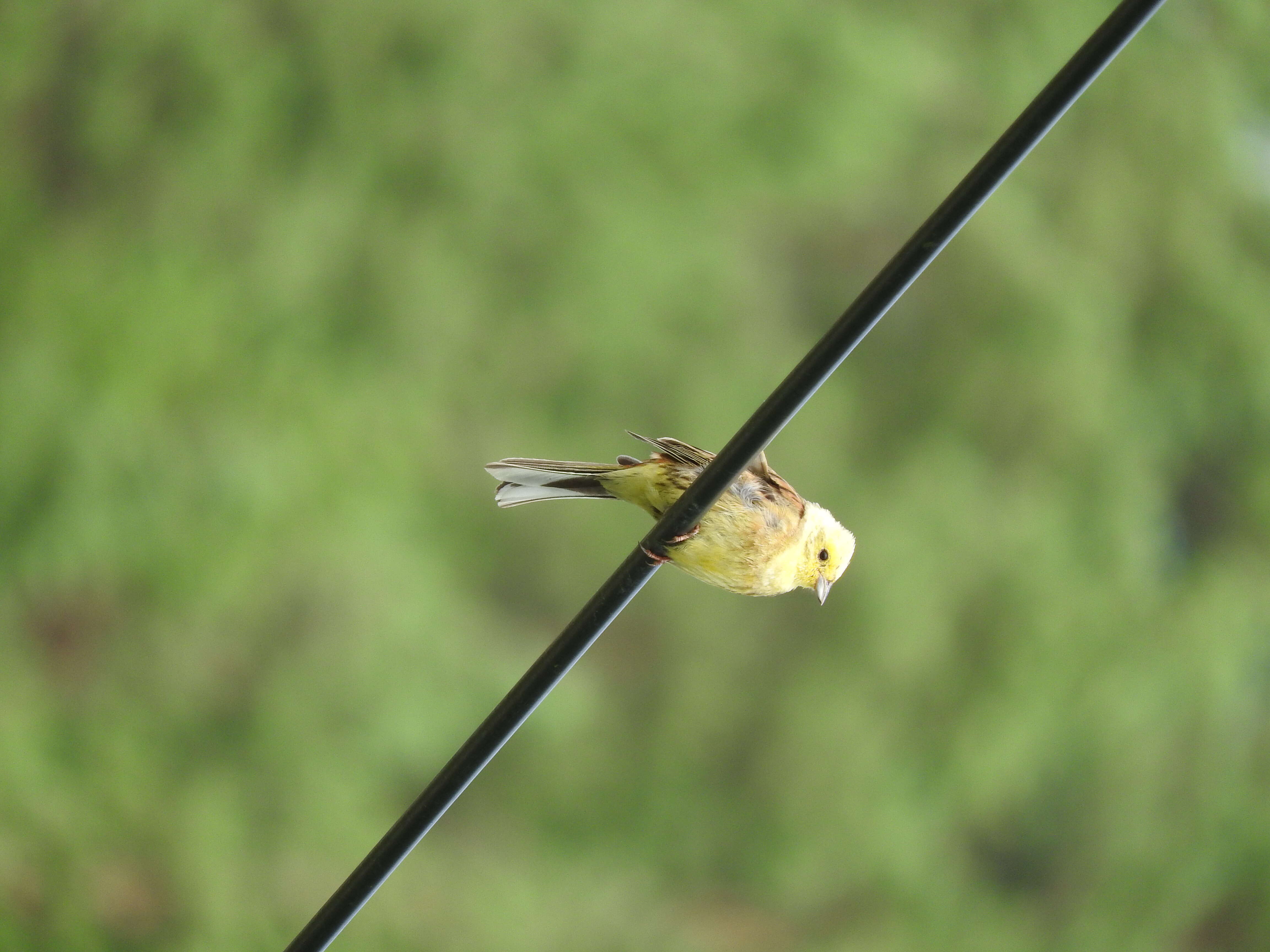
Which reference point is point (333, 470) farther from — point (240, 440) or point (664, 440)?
point (664, 440)

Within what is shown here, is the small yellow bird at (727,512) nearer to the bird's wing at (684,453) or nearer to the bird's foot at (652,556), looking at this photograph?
the bird's wing at (684,453)

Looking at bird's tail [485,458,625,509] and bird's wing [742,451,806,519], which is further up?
bird's wing [742,451,806,519]

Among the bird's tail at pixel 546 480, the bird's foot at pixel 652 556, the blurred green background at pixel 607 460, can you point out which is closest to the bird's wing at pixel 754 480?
the bird's tail at pixel 546 480

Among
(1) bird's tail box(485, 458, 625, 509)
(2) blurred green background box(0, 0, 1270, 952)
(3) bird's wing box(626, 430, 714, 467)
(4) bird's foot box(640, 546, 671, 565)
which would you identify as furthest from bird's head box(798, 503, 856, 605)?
(2) blurred green background box(0, 0, 1270, 952)

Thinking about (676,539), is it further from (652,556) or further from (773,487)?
(773,487)

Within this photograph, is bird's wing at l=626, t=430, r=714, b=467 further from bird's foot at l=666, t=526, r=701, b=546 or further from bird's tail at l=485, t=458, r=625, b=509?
bird's foot at l=666, t=526, r=701, b=546

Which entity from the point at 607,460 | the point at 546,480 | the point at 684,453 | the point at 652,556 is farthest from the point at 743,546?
the point at 607,460
